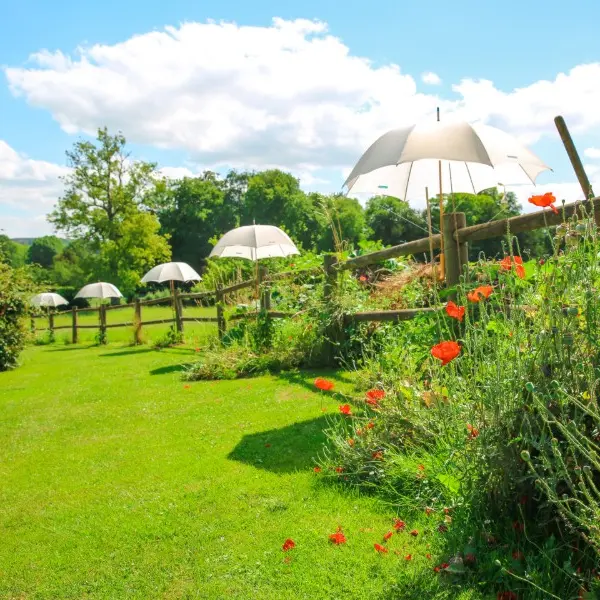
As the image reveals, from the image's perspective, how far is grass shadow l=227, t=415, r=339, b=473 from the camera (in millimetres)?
3410

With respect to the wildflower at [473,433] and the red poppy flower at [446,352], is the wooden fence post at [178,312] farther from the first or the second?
the wildflower at [473,433]

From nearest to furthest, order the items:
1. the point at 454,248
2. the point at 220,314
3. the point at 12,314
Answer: the point at 454,248, the point at 220,314, the point at 12,314

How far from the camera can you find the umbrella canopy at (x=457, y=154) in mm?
3703

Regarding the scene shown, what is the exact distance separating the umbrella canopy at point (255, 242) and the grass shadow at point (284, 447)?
497 centimetres

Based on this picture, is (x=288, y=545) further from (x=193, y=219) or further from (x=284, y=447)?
(x=193, y=219)

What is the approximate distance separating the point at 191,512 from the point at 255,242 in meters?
6.51

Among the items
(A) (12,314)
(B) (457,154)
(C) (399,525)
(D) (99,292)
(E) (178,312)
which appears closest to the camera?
(C) (399,525)

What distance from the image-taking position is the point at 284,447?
3.74 meters

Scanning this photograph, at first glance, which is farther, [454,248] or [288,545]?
[454,248]

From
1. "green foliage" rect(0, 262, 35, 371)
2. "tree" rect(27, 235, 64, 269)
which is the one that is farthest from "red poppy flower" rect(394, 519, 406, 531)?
"tree" rect(27, 235, 64, 269)

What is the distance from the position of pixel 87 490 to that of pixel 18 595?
3.79ft

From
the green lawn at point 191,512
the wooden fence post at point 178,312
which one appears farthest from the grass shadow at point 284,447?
the wooden fence post at point 178,312

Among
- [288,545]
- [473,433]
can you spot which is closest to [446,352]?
[473,433]

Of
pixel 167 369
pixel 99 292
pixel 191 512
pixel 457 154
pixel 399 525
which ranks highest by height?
pixel 457 154
